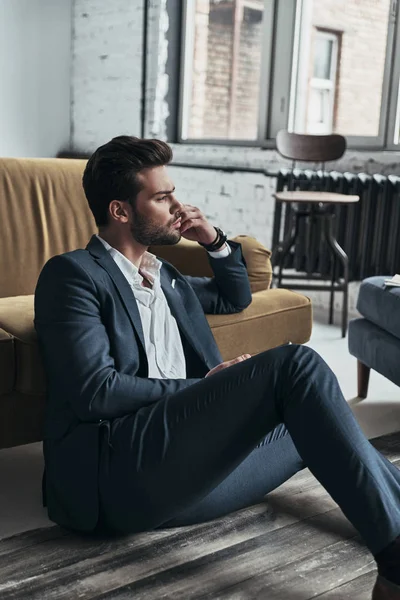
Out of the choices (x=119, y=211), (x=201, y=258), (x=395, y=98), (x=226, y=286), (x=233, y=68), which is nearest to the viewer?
(x=119, y=211)

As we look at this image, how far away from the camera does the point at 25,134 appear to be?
19.2 feet

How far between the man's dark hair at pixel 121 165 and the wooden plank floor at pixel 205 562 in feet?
2.46

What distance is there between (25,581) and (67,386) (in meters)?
0.39

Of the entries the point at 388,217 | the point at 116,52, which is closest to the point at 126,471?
the point at 388,217

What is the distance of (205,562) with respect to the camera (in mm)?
1505

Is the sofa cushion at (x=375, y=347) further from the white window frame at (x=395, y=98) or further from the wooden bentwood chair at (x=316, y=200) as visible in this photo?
the white window frame at (x=395, y=98)

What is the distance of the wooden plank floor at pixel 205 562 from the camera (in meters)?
1.40

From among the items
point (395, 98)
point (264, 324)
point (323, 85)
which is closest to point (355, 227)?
point (395, 98)

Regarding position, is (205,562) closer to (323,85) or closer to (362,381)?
(362,381)

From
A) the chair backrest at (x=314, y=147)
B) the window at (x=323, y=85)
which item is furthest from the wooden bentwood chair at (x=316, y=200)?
the window at (x=323, y=85)

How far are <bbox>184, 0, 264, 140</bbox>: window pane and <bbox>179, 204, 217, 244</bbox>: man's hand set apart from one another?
3.22 m

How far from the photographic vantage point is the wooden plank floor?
140 centimetres

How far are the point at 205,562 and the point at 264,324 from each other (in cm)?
91

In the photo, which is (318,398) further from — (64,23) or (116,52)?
(64,23)
